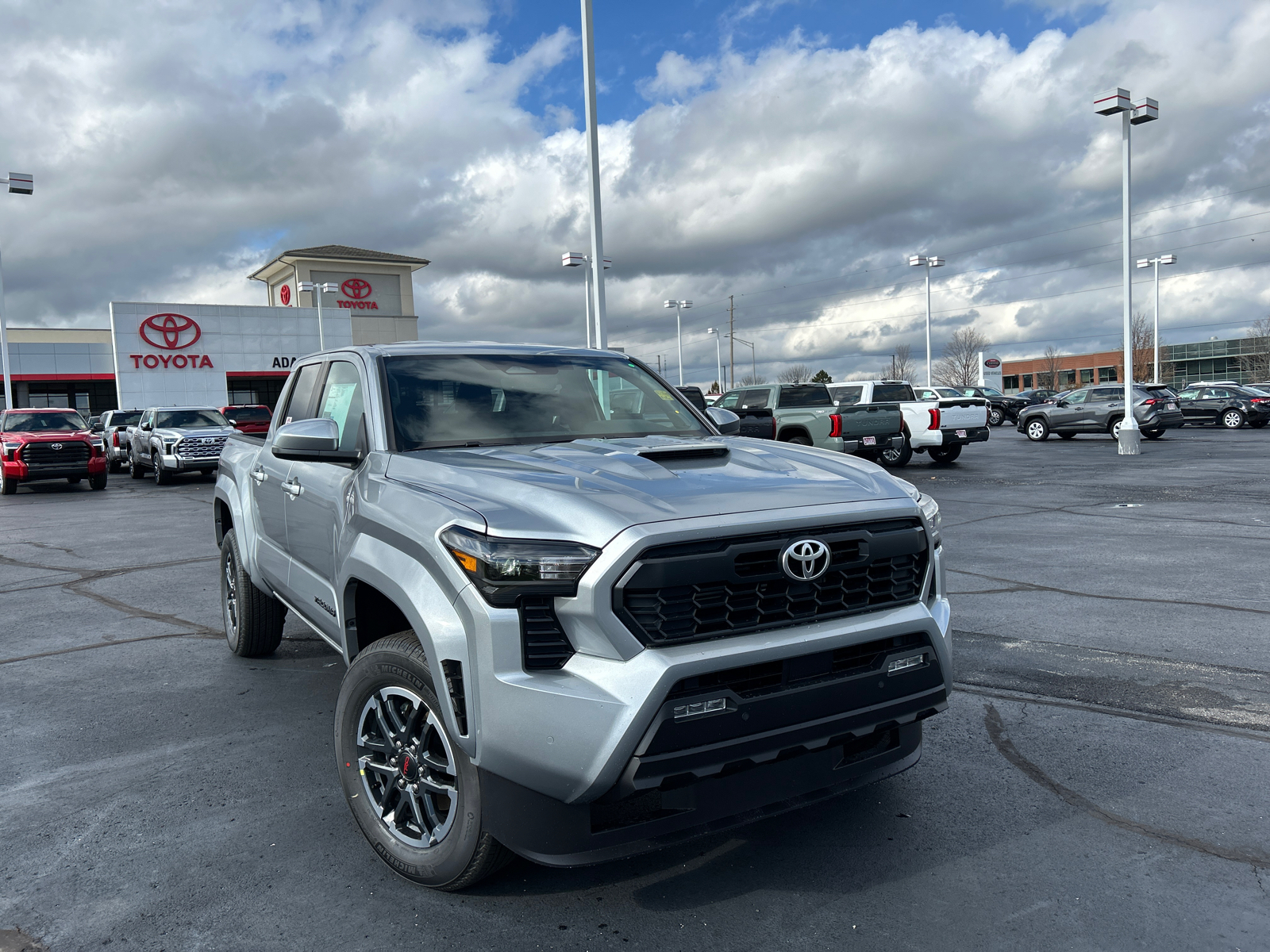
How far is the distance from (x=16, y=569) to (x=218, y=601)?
12.0 feet

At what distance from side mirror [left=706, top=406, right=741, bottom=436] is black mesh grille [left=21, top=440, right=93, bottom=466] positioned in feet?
68.4

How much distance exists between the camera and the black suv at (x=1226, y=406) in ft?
112

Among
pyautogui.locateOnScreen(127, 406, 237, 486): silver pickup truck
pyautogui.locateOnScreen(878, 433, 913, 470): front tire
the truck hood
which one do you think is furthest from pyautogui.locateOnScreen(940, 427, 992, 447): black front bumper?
the truck hood

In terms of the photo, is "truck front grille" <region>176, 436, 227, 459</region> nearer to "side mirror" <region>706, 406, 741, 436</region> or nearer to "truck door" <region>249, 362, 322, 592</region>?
"truck door" <region>249, 362, 322, 592</region>

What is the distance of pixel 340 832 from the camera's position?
3541 millimetres

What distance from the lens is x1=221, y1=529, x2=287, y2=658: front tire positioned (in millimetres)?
5773

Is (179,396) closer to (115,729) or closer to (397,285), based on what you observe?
(397,285)

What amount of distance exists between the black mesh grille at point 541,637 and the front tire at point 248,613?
350 cm

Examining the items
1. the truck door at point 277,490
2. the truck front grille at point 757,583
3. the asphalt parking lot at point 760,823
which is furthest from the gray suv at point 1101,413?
the truck front grille at point 757,583

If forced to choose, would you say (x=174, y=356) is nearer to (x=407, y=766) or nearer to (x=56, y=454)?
(x=56, y=454)

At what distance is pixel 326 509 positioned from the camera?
4039mm

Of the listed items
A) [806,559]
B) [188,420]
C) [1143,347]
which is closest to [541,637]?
[806,559]

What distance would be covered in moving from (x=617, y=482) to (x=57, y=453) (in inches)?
874

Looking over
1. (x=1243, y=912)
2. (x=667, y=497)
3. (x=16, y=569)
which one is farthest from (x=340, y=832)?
(x=16, y=569)
